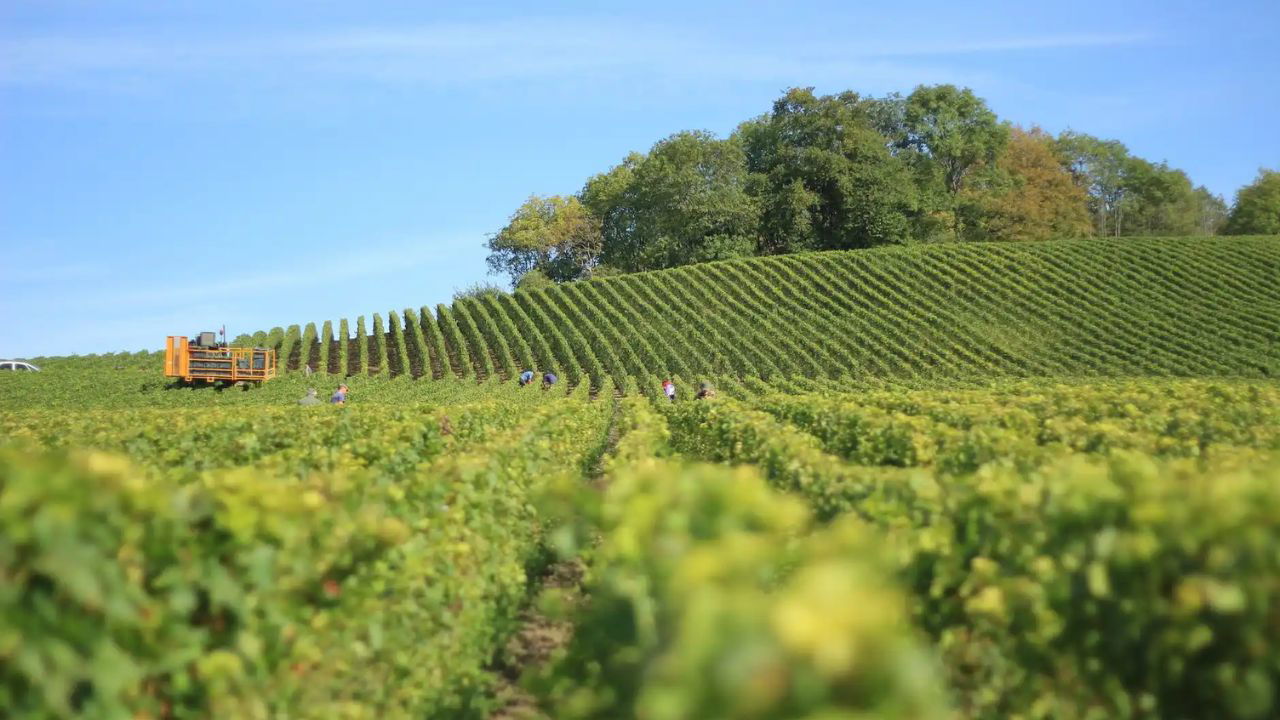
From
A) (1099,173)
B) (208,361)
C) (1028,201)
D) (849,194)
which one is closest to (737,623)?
(208,361)

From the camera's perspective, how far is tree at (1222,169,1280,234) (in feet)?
287

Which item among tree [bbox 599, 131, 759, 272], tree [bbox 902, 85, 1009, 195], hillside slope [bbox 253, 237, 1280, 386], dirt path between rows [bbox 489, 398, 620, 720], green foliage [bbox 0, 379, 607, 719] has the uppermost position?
tree [bbox 902, 85, 1009, 195]

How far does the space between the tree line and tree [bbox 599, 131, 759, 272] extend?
0.10m

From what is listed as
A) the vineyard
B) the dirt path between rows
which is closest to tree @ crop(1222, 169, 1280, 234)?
the vineyard

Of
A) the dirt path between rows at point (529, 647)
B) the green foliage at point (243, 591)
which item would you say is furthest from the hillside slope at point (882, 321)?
the green foliage at point (243, 591)

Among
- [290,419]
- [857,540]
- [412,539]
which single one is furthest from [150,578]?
[290,419]

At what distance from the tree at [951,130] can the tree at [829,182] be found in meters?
12.4

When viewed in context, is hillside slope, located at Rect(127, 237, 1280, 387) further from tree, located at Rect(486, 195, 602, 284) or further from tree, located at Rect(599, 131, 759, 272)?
tree, located at Rect(486, 195, 602, 284)

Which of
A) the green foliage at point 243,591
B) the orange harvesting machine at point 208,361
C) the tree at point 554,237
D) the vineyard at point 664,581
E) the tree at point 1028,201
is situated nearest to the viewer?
the vineyard at point 664,581

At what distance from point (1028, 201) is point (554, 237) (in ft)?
134

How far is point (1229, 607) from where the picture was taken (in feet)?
12.1

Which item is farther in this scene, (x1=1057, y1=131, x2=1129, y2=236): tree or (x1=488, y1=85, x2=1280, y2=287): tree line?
(x1=1057, y1=131, x2=1129, y2=236): tree

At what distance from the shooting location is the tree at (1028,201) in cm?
8156

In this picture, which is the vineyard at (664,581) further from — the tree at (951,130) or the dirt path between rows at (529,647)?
the tree at (951,130)
